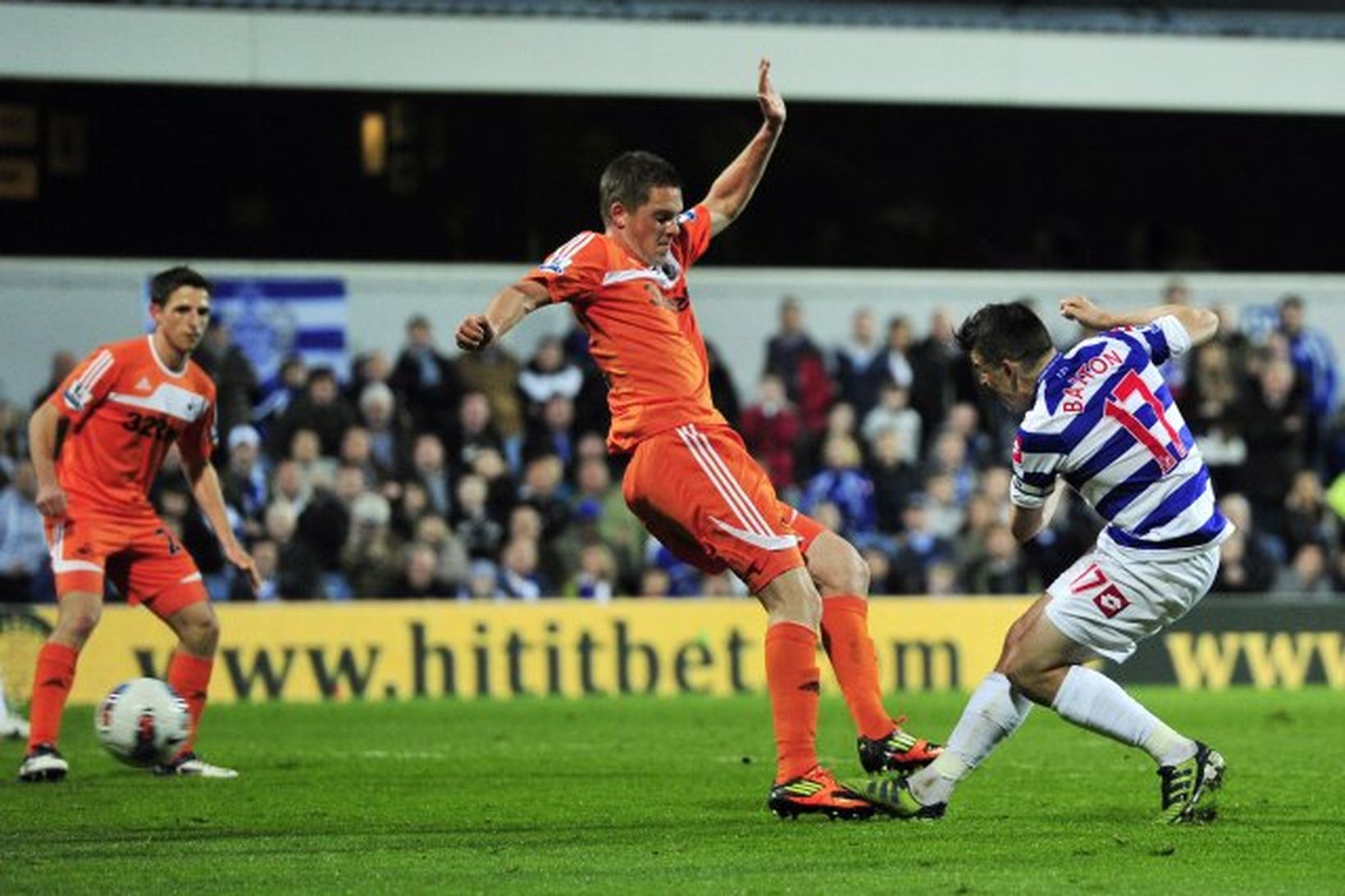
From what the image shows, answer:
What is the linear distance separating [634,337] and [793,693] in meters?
1.43

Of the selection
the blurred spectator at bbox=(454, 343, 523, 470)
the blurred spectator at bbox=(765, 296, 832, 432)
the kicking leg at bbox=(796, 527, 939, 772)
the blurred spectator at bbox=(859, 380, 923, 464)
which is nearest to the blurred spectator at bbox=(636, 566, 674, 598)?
the blurred spectator at bbox=(454, 343, 523, 470)

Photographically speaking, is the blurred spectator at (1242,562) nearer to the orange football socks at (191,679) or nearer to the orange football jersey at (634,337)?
the orange football socks at (191,679)

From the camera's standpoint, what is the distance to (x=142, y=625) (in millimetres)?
18094

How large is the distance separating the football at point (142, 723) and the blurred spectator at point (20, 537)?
792 cm

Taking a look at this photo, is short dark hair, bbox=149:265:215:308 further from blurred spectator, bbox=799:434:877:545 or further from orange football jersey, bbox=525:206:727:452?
blurred spectator, bbox=799:434:877:545

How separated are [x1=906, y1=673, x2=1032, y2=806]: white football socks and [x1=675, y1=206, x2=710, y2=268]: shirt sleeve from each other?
78.8 inches

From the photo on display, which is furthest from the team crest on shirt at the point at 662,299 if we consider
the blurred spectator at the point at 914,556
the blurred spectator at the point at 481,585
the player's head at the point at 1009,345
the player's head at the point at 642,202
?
the blurred spectator at the point at 914,556

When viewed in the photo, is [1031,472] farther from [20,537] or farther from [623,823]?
[20,537]

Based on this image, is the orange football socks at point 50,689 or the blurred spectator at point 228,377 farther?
the blurred spectator at point 228,377

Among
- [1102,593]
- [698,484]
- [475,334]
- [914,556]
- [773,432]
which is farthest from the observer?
[773,432]

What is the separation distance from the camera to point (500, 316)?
902cm

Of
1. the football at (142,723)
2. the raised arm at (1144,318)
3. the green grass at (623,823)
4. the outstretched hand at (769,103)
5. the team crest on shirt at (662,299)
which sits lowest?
the green grass at (623,823)

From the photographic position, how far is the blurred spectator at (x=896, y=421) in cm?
2148

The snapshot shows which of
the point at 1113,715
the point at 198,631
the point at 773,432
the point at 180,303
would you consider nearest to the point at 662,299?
the point at 1113,715
